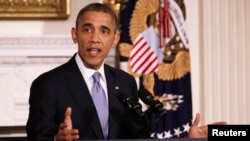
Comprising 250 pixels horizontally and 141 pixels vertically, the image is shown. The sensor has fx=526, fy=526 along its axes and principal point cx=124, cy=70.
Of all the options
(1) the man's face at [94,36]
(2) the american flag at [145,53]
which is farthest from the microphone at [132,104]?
(2) the american flag at [145,53]

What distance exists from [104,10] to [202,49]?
2.40m

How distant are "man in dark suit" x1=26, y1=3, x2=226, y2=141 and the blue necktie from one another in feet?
0.04

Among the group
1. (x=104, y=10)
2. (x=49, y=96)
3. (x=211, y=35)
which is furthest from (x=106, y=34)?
(x=211, y=35)

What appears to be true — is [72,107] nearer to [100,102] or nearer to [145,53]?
[100,102]

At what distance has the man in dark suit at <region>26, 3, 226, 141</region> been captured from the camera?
1940 mm

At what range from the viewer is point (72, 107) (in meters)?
1.99

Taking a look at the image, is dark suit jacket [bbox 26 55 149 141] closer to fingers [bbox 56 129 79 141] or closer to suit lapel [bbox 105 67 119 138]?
suit lapel [bbox 105 67 119 138]

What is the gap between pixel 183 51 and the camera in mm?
4219

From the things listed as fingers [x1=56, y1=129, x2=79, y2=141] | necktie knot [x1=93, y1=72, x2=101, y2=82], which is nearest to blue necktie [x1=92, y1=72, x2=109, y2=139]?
necktie knot [x1=93, y1=72, x2=101, y2=82]

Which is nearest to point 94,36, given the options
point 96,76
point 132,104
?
point 96,76

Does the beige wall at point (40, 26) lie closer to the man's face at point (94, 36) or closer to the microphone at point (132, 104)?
the man's face at point (94, 36)

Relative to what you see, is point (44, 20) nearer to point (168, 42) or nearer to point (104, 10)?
point (168, 42)

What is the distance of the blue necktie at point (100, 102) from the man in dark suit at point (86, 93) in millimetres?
12

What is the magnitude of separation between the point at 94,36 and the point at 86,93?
22 cm
